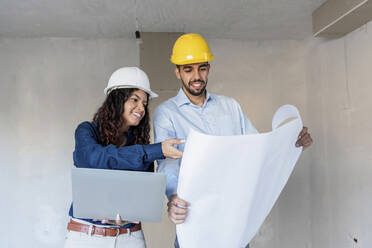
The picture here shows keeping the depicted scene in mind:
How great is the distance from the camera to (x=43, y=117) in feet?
14.2

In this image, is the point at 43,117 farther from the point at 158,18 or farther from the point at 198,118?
the point at 198,118

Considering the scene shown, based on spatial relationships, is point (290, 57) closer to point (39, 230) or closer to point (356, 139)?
point (356, 139)

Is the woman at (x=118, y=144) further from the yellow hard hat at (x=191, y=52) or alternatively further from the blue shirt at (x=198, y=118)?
the yellow hard hat at (x=191, y=52)

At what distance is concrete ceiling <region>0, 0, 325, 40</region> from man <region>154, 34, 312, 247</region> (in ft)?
5.46

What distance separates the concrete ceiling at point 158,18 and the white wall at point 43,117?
22 centimetres

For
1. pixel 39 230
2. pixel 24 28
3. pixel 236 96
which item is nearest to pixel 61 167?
pixel 39 230

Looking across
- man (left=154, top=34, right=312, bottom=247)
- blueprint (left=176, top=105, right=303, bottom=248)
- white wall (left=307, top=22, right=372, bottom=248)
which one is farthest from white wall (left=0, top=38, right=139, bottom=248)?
blueprint (left=176, top=105, right=303, bottom=248)

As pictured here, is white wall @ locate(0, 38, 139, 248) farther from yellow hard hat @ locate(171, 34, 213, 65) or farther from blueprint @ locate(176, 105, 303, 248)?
blueprint @ locate(176, 105, 303, 248)

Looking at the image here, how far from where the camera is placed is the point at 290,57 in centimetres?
455

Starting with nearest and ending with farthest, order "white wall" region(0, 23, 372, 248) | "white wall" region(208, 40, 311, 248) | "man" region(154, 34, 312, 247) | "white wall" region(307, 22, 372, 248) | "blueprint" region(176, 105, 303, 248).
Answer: "blueprint" region(176, 105, 303, 248), "man" region(154, 34, 312, 247), "white wall" region(307, 22, 372, 248), "white wall" region(0, 23, 372, 248), "white wall" region(208, 40, 311, 248)

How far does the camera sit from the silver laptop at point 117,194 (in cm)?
127

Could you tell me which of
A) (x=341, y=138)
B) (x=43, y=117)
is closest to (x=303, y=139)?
(x=341, y=138)

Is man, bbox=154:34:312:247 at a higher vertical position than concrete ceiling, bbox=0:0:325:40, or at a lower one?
lower

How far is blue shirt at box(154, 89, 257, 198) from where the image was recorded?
69.6 inches
